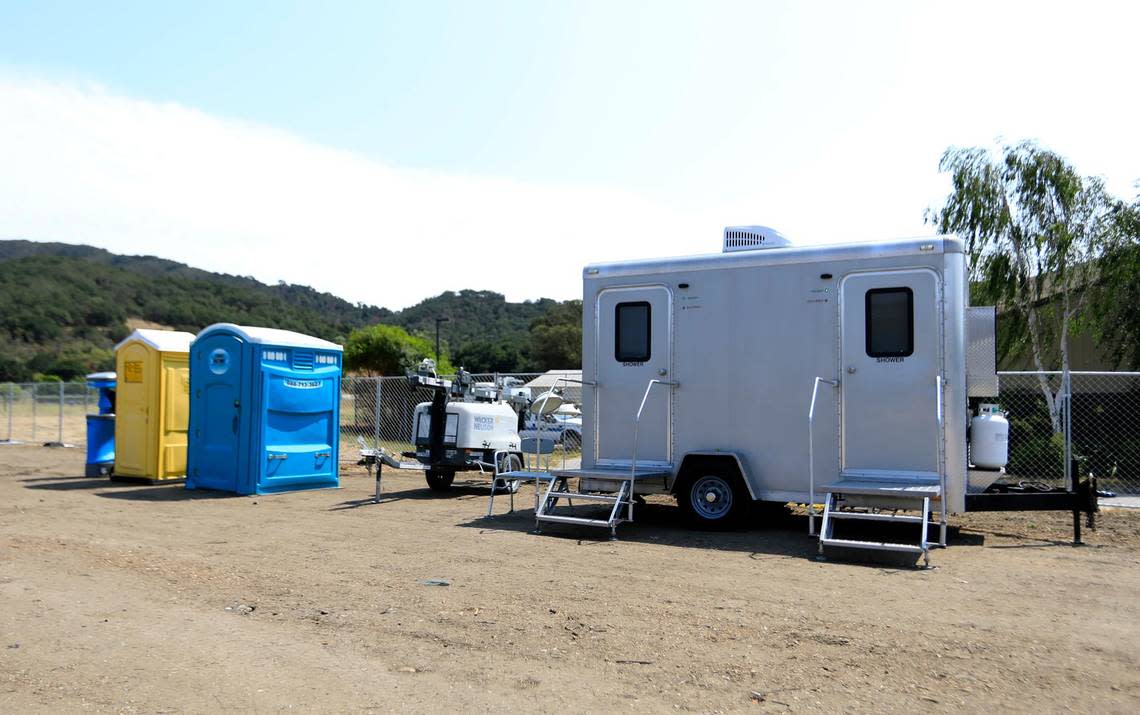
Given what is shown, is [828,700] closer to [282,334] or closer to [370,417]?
[282,334]

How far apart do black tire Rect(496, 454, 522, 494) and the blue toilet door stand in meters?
3.97

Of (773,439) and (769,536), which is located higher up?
(773,439)

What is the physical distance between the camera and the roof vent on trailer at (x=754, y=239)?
10297 mm

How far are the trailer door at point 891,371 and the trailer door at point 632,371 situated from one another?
6.48 ft

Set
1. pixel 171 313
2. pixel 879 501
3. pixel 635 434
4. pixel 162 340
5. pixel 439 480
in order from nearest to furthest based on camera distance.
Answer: pixel 879 501 < pixel 635 434 < pixel 439 480 < pixel 162 340 < pixel 171 313

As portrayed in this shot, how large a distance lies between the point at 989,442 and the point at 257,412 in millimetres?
9881

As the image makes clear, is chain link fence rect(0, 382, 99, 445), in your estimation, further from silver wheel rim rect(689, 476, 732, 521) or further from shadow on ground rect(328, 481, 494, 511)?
silver wheel rim rect(689, 476, 732, 521)

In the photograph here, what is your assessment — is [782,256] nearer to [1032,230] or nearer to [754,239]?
[754,239]

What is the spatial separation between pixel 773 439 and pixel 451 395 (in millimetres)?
6040

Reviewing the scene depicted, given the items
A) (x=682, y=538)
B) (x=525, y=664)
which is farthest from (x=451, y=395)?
(x=525, y=664)

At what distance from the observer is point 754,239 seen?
10359 mm

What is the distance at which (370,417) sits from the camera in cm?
2734

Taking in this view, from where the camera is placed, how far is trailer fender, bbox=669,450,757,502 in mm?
9789

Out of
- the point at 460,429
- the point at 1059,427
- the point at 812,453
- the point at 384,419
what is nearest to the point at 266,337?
the point at 460,429
